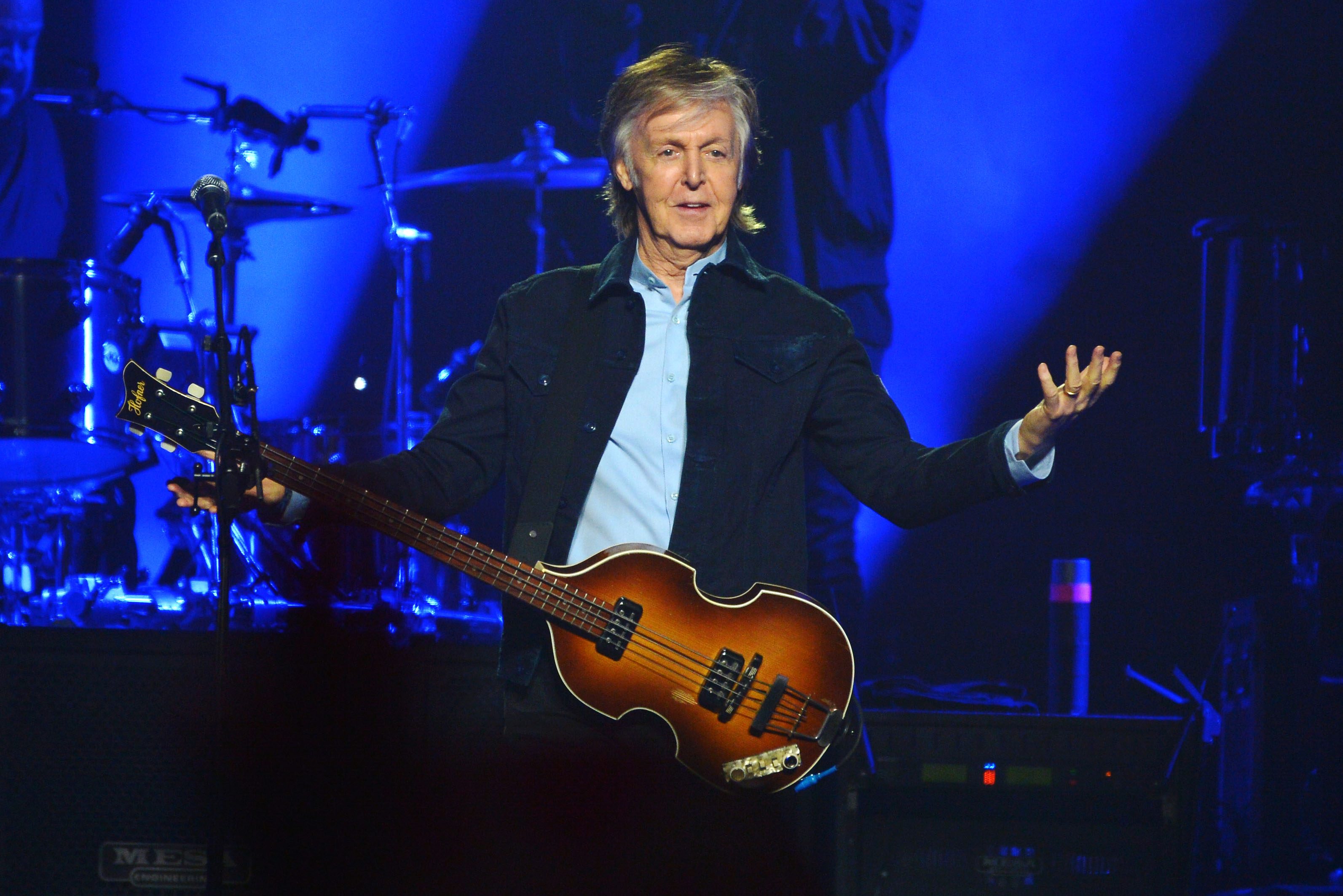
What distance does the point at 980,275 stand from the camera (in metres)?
4.27

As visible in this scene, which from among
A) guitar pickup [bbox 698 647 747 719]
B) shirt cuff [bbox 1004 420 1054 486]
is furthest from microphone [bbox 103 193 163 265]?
shirt cuff [bbox 1004 420 1054 486]

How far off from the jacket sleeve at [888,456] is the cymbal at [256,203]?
2.63 meters

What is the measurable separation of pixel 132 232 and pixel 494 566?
9.69 ft

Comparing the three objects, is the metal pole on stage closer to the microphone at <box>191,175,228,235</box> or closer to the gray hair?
the microphone at <box>191,175,228,235</box>

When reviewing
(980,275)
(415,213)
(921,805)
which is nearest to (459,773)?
(921,805)

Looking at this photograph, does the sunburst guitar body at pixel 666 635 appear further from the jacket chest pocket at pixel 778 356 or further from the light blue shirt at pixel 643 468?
the jacket chest pocket at pixel 778 356

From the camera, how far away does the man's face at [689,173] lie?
226cm

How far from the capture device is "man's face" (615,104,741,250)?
226cm

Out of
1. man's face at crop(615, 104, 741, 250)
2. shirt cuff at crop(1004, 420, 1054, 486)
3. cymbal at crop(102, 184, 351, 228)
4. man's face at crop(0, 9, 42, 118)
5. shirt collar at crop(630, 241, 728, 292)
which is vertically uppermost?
man's face at crop(0, 9, 42, 118)

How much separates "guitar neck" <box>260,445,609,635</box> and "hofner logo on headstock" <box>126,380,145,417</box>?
0.22 metres

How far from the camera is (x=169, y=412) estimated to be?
2072 mm

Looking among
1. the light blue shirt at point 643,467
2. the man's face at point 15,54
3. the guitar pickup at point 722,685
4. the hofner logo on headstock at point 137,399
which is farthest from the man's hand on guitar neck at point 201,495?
the man's face at point 15,54

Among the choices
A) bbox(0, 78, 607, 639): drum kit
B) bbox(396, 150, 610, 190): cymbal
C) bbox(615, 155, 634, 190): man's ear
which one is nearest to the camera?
bbox(615, 155, 634, 190): man's ear

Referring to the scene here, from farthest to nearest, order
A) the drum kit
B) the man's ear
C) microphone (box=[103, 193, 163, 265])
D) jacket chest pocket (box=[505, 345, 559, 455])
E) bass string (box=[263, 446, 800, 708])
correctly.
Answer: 1. microphone (box=[103, 193, 163, 265])
2. the drum kit
3. the man's ear
4. jacket chest pocket (box=[505, 345, 559, 455])
5. bass string (box=[263, 446, 800, 708])
